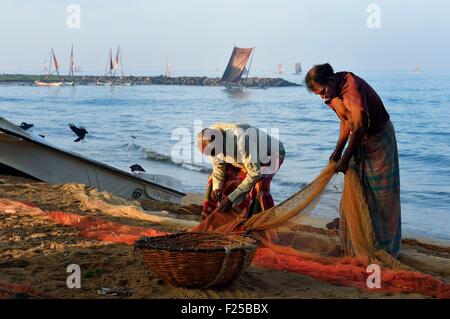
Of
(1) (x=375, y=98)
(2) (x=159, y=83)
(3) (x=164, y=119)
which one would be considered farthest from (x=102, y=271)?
(2) (x=159, y=83)

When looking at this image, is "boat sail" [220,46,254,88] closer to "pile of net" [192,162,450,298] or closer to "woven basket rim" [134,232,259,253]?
"pile of net" [192,162,450,298]

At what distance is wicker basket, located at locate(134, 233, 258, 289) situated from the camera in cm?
371

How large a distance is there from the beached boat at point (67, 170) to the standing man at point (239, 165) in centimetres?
440

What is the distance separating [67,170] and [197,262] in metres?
6.53

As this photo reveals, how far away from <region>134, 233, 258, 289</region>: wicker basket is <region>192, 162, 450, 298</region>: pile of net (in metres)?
0.71

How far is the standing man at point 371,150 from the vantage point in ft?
15.3

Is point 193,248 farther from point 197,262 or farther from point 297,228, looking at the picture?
point 297,228

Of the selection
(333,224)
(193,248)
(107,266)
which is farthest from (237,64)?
(193,248)

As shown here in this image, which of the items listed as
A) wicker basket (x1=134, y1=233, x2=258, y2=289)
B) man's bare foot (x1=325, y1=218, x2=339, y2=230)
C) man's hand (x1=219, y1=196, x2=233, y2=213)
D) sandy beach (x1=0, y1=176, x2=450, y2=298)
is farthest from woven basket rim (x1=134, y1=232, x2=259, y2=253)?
man's bare foot (x1=325, y1=218, x2=339, y2=230)

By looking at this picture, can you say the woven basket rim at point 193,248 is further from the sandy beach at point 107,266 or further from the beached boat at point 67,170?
the beached boat at point 67,170

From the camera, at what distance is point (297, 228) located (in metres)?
5.03

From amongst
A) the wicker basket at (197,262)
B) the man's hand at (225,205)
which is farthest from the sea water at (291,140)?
the wicker basket at (197,262)

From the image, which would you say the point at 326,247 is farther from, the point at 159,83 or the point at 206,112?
the point at 159,83
